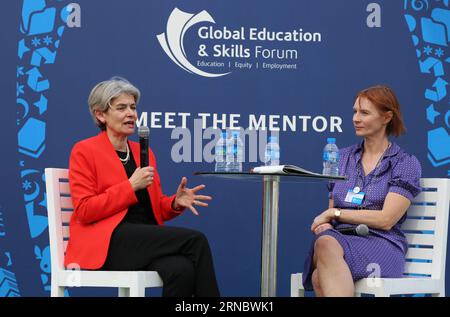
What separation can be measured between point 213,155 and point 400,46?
4.32 feet

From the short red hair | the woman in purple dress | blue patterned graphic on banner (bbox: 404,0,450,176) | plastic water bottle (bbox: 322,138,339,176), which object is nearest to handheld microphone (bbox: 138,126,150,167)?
the woman in purple dress

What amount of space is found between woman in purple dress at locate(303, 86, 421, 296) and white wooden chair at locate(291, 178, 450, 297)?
79 millimetres

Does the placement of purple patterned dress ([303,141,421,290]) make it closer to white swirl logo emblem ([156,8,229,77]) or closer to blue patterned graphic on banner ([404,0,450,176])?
blue patterned graphic on banner ([404,0,450,176])

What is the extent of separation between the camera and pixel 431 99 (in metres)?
5.72

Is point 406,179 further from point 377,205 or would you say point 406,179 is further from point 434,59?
point 434,59

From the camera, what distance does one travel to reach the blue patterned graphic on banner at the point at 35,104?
17.7ft

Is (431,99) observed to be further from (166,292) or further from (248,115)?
(166,292)

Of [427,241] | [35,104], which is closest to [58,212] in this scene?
[35,104]

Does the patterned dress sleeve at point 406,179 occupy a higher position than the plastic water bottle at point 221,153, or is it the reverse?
the plastic water bottle at point 221,153

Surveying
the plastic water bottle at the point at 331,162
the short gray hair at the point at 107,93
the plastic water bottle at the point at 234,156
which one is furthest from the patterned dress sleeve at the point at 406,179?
the short gray hair at the point at 107,93

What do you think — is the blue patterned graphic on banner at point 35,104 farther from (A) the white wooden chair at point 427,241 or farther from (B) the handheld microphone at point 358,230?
(B) the handheld microphone at point 358,230

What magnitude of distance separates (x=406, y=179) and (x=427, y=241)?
33cm

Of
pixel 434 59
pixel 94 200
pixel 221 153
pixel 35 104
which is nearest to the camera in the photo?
pixel 94 200

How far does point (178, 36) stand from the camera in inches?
218
